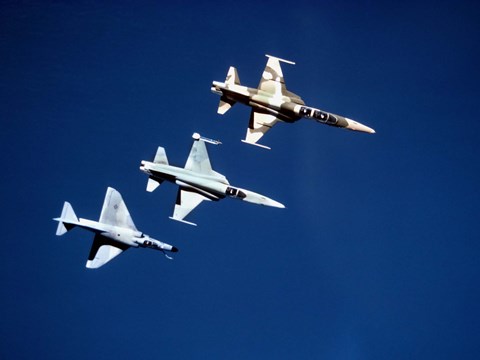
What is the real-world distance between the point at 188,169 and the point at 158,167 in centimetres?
99

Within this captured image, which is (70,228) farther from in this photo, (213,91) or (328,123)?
(328,123)

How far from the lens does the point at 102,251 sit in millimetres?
21094

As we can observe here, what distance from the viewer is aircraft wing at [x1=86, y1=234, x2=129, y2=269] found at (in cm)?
2102

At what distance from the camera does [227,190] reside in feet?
67.5

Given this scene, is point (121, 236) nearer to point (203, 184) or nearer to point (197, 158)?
point (203, 184)

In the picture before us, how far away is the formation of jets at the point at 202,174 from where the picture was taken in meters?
20.4

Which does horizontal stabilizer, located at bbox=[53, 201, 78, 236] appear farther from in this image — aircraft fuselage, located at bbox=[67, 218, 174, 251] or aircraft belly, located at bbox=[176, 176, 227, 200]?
aircraft belly, located at bbox=[176, 176, 227, 200]

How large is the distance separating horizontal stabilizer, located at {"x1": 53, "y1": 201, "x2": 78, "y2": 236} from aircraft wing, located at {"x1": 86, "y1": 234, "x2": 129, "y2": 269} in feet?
3.24

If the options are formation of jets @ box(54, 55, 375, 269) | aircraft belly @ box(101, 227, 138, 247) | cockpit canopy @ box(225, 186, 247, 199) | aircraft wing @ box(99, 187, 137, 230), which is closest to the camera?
formation of jets @ box(54, 55, 375, 269)

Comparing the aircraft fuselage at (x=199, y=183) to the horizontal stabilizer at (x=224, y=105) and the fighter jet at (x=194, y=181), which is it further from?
the horizontal stabilizer at (x=224, y=105)

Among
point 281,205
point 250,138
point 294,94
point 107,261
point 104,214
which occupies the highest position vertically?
point 294,94

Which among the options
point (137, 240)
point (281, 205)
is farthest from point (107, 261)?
point (281, 205)

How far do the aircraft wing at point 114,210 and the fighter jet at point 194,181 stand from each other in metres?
1.19

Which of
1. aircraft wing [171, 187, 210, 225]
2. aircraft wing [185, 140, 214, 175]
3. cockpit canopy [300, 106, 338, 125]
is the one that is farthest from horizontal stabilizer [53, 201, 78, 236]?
cockpit canopy [300, 106, 338, 125]
